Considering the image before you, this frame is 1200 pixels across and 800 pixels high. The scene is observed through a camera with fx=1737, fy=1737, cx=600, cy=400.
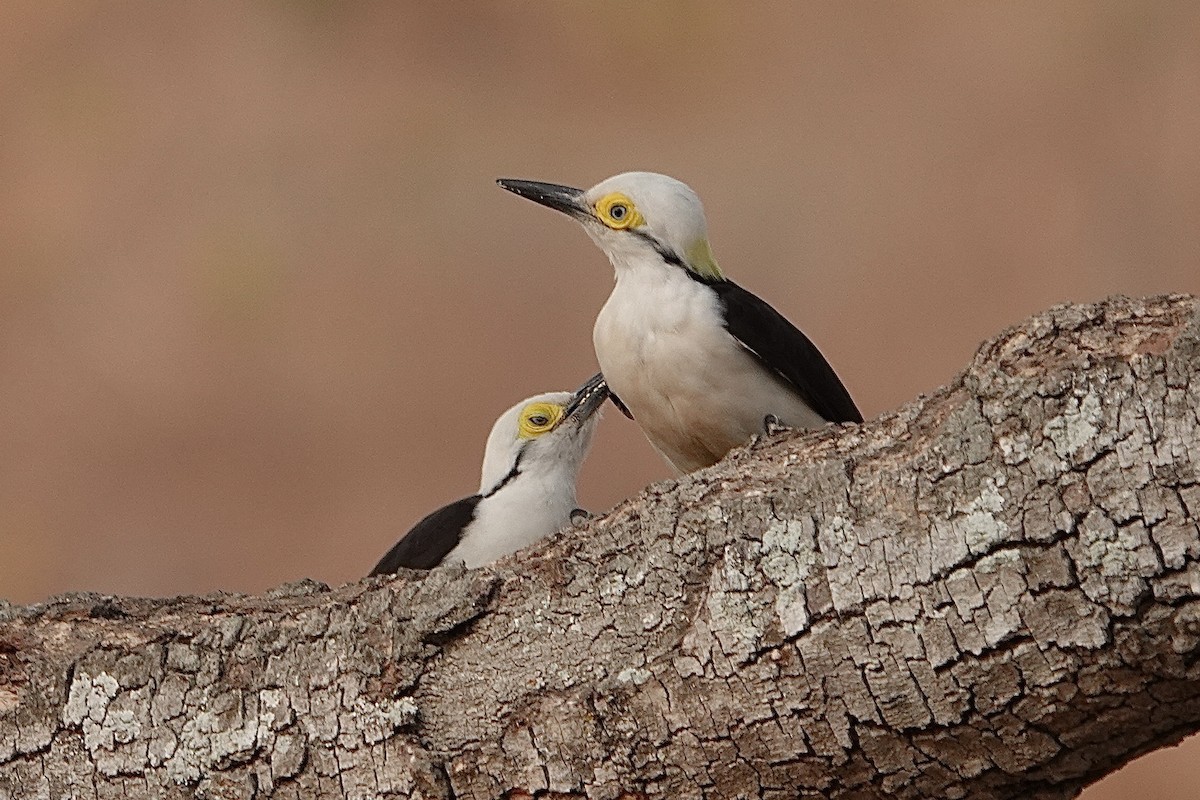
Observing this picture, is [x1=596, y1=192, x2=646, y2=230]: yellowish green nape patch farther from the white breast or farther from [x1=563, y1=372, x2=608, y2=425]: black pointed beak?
the white breast

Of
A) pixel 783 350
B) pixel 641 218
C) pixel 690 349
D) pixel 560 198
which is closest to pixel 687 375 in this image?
pixel 690 349

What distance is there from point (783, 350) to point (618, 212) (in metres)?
0.70

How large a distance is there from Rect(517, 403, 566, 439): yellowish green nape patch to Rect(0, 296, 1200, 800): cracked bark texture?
1.93 metres

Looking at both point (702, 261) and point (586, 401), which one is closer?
point (702, 261)

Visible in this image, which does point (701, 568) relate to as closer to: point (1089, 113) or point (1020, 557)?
point (1020, 557)

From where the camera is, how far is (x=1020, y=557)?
101 inches

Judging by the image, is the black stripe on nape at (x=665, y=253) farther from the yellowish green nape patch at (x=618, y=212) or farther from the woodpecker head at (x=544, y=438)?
the woodpecker head at (x=544, y=438)

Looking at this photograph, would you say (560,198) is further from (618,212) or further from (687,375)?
(687,375)

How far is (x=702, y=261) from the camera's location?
496 cm

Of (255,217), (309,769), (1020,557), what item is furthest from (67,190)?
(1020,557)

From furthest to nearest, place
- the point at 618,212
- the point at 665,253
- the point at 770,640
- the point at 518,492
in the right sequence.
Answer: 1. the point at 518,492
2. the point at 618,212
3. the point at 665,253
4. the point at 770,640

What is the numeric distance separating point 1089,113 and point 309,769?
349 inches

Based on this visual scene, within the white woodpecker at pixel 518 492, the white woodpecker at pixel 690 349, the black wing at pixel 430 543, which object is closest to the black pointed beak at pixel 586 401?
Result: the white woodpecker at pixel 518 492

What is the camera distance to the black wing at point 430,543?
5000mm
